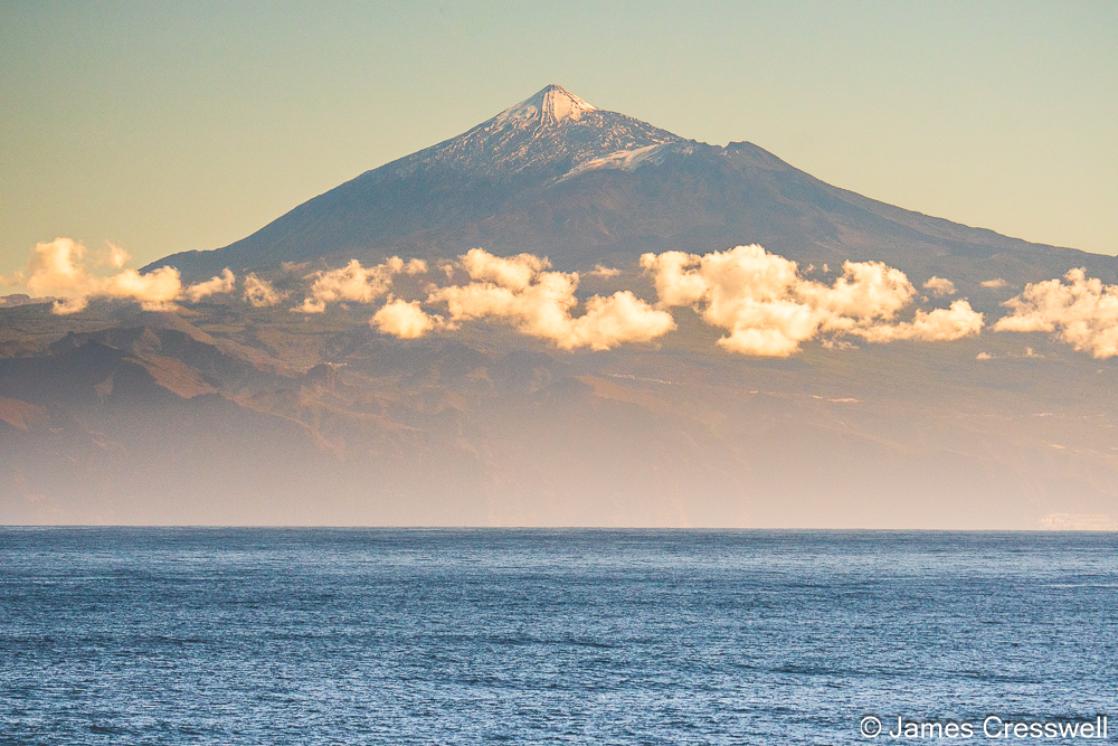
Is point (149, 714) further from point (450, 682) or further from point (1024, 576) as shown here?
point (1024, 576)

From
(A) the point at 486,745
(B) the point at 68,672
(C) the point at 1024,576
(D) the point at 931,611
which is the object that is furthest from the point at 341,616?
(C) the point at 1024,576

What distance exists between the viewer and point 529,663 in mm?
87562

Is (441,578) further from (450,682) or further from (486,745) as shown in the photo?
(486,745)

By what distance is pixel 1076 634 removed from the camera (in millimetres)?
106125

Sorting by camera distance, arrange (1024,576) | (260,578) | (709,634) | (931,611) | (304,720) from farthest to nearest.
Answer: (1024,576) < (260,578) < (931,611) < (709,634) < (304,720)

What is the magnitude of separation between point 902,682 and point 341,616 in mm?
47831

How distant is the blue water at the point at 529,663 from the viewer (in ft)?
226

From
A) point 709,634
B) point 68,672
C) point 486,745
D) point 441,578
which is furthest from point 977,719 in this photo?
point 441,578

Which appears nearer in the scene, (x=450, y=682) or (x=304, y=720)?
(x=304, y=720)

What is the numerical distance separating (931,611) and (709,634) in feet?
96.5

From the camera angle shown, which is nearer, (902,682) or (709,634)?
(902,682)

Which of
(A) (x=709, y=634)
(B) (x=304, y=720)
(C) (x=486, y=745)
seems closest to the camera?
(C) (x=486, y=745)

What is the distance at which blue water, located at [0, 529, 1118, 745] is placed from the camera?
6881 centimetres

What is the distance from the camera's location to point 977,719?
231 feet
